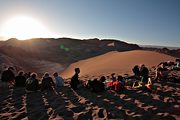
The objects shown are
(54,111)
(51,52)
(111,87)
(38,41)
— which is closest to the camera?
(54,111)

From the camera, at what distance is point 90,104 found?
360 inches

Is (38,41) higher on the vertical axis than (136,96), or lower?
higher

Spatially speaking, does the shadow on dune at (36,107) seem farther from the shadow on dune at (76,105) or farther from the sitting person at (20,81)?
the sitting person at (20,81)


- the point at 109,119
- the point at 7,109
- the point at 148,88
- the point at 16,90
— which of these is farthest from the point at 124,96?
the point at 16,90

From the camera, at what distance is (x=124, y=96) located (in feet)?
33.2

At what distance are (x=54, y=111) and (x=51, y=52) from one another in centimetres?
3958

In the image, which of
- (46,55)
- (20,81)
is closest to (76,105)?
(20,81)

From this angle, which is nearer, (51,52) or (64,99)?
(64,99)

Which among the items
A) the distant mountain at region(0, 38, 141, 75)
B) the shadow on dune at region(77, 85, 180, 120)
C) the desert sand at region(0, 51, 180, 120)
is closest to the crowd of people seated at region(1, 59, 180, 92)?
the desert sand at region(0, 51, 180, 120)

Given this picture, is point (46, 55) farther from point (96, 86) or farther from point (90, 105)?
point (90, 105)

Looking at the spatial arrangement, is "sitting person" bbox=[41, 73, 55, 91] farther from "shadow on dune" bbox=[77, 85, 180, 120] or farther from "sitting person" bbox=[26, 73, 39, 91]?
"shadow on dune" bbox=[77, 85, 180, 120]

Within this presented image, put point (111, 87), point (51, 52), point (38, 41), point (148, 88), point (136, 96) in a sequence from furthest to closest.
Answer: point (38, 41), point (51, 52), point (111, 87), point (148, 88), point (136, 96)

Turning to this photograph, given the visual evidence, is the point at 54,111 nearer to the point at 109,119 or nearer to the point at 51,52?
the point at 109,119

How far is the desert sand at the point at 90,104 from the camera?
Result: 7.75 metres
